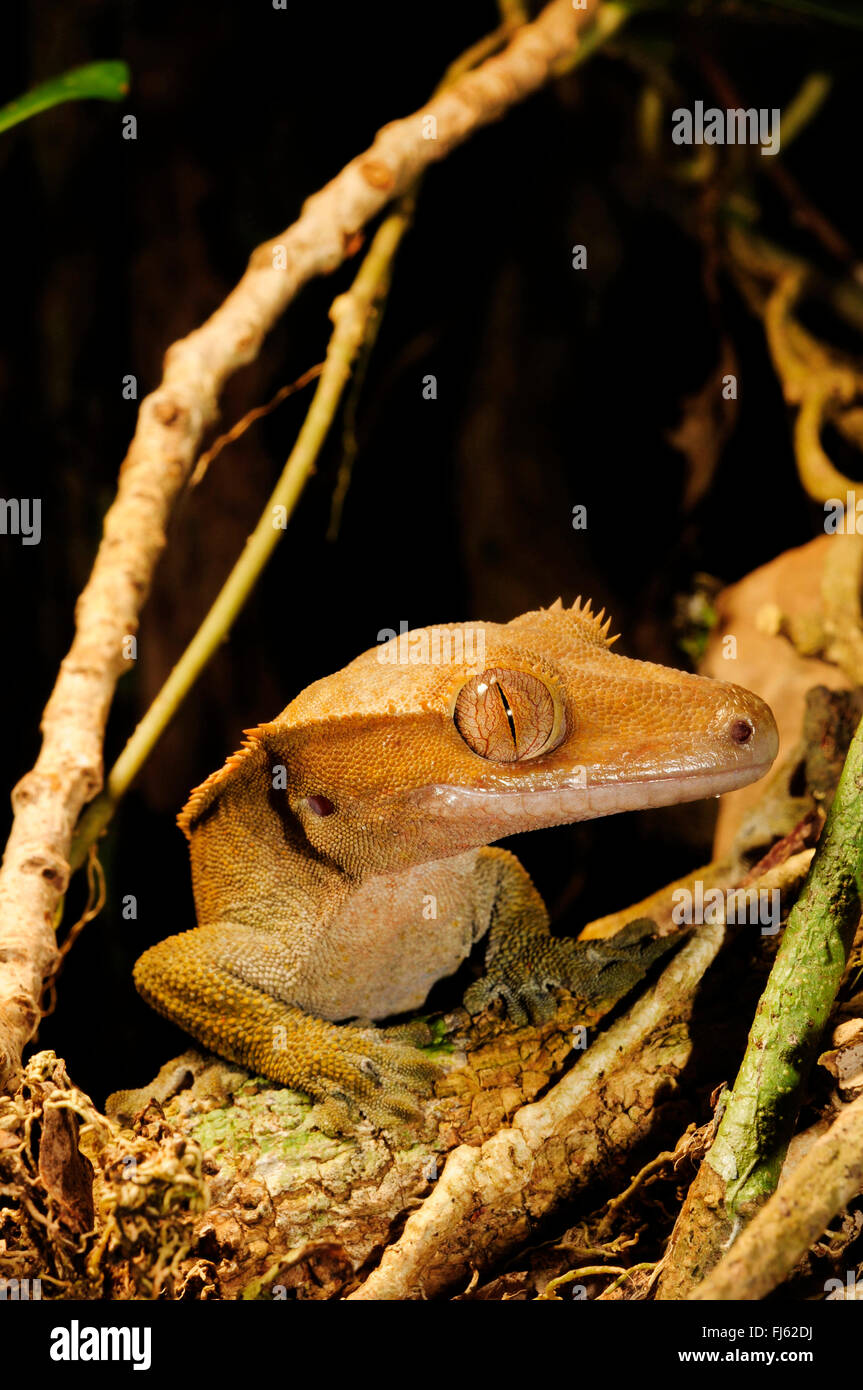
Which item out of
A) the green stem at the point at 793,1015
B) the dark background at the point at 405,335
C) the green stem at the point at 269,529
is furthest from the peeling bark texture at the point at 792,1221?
the dark background at the point at 405,335

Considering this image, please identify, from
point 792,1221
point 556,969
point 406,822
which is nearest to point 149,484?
point 406,822

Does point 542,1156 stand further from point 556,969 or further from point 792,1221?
point 792,1221

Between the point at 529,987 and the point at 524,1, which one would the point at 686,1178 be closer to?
the point at 529,987

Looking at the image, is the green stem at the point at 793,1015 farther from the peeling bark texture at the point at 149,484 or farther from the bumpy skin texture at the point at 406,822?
the peeling bark texture at the point at 149,484

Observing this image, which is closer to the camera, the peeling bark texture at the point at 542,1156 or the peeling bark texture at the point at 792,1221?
the peeling bark texture at the point at 792,1221

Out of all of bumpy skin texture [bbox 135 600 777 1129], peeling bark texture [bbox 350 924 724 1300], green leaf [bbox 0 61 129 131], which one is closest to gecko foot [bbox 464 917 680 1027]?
bumpy skin texture [bbox 135 600 777 1129]

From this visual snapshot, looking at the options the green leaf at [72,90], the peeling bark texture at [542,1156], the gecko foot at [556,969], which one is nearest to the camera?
the peeling bark texture at [542,1156]
